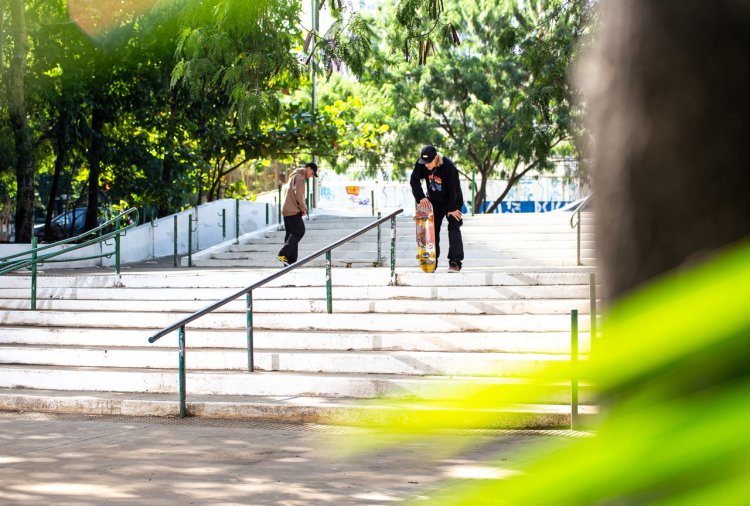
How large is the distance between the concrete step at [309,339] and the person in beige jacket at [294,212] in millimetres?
3442

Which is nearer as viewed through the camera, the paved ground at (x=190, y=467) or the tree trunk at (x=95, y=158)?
the paved ground at (x=190, y=467)

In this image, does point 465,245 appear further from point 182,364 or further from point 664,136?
point 664,136

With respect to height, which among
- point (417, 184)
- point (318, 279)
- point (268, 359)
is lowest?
point (268, 359)

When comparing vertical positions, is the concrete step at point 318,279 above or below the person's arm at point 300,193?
below

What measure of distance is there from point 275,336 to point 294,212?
4576mm

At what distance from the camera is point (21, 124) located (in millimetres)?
20281

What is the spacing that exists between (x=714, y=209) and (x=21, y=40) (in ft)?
69.1

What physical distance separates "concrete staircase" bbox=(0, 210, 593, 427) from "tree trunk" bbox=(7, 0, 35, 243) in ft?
19.2

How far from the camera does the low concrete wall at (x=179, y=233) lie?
20.0m

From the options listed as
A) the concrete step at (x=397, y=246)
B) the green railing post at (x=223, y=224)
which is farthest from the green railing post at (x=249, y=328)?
the green railing post at (x=223, y=224)

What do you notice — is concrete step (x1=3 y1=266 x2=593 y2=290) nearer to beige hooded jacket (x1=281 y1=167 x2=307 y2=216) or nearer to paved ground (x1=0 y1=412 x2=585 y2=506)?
beige hooded jacket (x1=281 y1=167 x2=307 y2=216)

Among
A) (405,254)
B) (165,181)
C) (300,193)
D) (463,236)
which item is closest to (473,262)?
(405,254)

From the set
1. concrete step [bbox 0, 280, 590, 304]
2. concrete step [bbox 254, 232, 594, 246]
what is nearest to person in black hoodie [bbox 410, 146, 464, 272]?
concrete step [bbox 0, 280, 590, 304]

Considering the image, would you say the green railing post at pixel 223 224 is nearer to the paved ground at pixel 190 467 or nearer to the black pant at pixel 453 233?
the black pant at pixel 453 233
